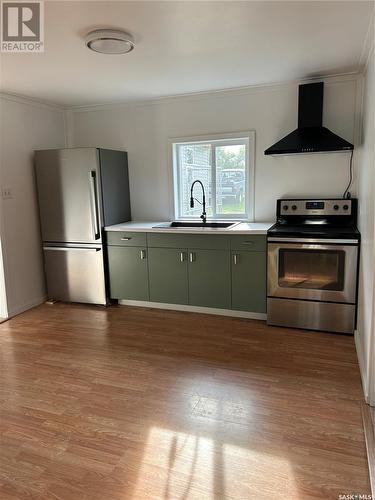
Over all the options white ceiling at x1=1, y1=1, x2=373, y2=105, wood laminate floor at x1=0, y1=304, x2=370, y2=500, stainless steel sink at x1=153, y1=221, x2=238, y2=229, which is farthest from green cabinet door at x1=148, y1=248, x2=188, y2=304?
white ceiling at x1=1, y1=1, x2=373, y2=105

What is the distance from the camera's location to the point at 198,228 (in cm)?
377

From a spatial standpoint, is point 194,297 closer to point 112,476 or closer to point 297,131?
point 297,131

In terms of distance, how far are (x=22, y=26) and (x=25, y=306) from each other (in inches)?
112

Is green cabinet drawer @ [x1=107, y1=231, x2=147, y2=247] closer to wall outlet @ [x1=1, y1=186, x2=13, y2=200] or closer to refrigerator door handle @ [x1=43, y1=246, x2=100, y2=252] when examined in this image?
refrigerator door handle @ [x1=43, y1=246, x2=100, y2=252]

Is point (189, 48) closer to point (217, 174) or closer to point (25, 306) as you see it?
point (217, 174)

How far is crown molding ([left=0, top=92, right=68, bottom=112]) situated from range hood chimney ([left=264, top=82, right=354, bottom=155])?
259cm

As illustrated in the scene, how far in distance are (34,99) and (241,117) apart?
226cm

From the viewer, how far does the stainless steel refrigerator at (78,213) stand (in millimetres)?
3951

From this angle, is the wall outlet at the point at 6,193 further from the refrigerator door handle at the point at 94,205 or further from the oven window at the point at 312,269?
the oven window at the point at 312,269

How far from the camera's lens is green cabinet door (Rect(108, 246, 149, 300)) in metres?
4.00

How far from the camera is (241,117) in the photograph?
12.9 feet

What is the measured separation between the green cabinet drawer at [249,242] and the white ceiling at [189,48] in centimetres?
146

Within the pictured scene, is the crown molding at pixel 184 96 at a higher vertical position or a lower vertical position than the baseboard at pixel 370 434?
higher

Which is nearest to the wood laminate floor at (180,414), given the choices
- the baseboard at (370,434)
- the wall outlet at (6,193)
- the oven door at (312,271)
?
the baseboard at (370,434)
